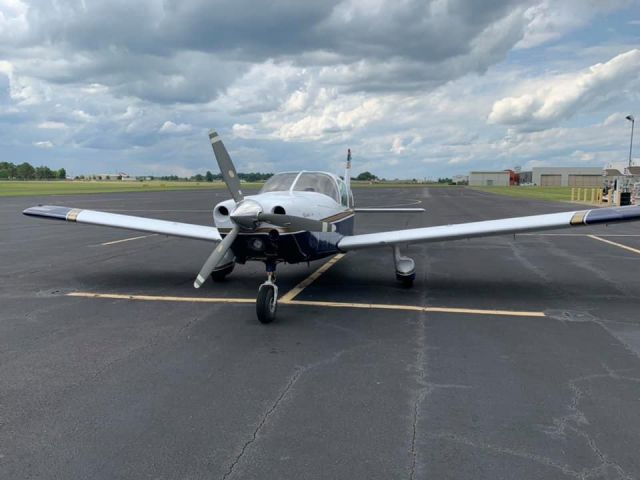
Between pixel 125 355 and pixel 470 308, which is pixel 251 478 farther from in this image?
pixel 470 308

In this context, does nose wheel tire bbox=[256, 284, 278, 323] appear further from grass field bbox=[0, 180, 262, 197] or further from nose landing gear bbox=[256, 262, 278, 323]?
grass field bbox=[0, 180, 262, 197]

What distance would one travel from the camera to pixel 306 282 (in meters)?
9.30

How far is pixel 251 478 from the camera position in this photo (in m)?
3.08

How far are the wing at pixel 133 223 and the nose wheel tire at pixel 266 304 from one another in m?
2.64

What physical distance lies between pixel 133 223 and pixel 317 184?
4.04 meters

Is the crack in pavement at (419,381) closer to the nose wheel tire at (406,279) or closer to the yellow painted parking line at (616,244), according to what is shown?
the nose wheel tire at (406,279)

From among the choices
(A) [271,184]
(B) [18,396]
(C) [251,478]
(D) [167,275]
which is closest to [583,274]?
(A) [271,184]

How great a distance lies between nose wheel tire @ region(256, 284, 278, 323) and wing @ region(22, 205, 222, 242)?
104 inches

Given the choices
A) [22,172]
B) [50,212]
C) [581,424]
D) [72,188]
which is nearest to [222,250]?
[581,424]

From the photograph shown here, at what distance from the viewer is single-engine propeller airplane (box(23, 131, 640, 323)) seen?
6473 mm

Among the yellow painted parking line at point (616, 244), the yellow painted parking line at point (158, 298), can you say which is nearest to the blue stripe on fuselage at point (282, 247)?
the yellow painted parking line at point (158, 298)

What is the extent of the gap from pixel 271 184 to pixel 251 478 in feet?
18.9

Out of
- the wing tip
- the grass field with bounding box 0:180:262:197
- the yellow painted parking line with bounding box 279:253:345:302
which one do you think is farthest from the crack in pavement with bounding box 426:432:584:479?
the grass field with bounding box 0:180:262:197

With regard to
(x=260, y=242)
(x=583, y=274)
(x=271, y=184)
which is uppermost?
(x=271, y=184)
